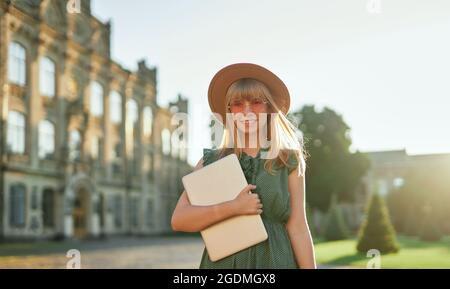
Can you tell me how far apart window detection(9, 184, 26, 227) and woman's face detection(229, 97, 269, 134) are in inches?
984

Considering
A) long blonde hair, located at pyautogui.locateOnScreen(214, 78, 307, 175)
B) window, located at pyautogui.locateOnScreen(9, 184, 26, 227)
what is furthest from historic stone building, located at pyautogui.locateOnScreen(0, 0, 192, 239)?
long blonde hair, located at pyautogui.locateOnScreen(214, 78, 307, 175)

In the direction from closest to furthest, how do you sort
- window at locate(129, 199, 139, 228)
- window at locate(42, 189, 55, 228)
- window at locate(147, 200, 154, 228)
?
window at locate(42, 189, 55, 228), window at locate(129, 199, 139, 228), window at locate(147, 200, 154, 228)

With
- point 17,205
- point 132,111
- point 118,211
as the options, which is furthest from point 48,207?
point 132,111

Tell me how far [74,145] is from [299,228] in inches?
1241

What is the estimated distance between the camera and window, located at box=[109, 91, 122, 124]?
37250 mm

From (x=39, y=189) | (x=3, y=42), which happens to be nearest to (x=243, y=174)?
(x=3, y=42)

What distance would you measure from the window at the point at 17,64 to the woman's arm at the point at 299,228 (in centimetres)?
2675

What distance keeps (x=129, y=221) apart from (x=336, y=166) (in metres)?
16.4

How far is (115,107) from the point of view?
38.1m

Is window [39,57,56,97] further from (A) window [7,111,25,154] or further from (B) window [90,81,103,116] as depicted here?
(B) window [90,81,103,116]

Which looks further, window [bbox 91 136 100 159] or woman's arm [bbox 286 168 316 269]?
window [bbox 91 136 100 159]

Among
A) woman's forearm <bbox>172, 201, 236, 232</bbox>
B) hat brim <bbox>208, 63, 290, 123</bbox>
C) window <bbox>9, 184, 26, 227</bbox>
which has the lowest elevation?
woman's forearm <bbox>172, 201, 236, 232</bbox>

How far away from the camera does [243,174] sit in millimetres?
2336

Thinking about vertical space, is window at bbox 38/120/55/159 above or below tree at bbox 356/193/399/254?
above
